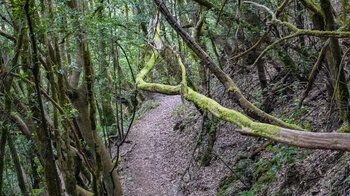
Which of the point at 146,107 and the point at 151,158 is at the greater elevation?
the point at 146,107

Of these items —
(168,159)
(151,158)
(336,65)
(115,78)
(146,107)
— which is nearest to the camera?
(336,65)

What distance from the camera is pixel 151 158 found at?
12648mm

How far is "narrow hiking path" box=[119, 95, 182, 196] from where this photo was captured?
1056 centimetres

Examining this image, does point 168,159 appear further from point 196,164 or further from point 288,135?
point 288,135

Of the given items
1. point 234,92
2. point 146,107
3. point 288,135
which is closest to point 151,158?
point 146,107

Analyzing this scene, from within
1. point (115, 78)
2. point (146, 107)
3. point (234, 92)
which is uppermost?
point (115, 78)

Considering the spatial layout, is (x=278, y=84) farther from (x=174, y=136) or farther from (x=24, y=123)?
(x=24, y=123)

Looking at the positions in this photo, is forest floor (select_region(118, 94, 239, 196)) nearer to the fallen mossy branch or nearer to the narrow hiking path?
the narrow hiking path

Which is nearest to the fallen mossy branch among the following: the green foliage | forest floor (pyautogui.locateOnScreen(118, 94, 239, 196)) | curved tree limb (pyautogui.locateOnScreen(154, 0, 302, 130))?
curved tree limb (pyautogui.locateOnScreen(154, 0, 302, 130))

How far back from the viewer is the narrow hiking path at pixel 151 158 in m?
10.6

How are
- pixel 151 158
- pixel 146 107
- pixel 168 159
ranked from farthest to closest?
1. pixel 146 107
2. pixel 151 158
3. pixel 168 159

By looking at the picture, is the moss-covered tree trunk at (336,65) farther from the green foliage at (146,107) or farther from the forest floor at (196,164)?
the green foliage at (146,107)

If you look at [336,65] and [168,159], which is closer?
[336,65]

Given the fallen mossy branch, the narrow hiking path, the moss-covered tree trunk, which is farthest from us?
the narrow hiking path
